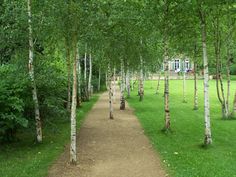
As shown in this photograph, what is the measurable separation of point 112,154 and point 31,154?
2836 mm

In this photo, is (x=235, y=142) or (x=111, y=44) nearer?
(x=235, y=142)

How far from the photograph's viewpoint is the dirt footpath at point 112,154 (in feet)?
40.3

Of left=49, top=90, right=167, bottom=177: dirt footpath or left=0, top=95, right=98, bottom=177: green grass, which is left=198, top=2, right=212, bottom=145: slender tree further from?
Answer: left=0, top=95, right=98, bottom=177: green grass

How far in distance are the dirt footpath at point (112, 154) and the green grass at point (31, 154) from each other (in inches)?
16.6

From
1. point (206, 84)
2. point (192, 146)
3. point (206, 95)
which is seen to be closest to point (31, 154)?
point (192, 146)

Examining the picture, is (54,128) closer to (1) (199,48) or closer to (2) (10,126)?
(2) (10,126)

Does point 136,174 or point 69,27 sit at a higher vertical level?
point 69,27

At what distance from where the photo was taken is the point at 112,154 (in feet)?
48.5

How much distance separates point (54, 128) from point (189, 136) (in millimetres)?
5803

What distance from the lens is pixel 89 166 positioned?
13.0m

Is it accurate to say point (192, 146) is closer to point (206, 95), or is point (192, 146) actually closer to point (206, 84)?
point (206, 95)

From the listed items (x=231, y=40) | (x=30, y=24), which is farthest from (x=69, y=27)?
(x=231, y=40)

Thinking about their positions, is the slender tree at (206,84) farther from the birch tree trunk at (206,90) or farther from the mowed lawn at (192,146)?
the mowed lawn at (192,146)

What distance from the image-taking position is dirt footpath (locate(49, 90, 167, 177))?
12297 mm
